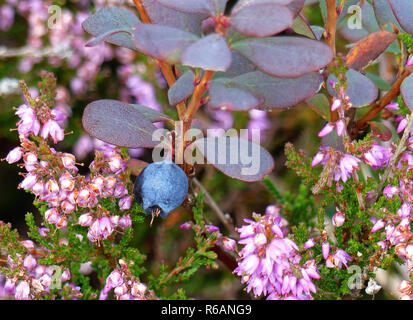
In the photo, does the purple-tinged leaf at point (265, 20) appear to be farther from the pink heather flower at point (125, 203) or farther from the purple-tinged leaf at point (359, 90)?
the pink heather flower at point (125, 203)

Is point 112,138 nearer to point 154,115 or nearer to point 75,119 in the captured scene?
point 154,115

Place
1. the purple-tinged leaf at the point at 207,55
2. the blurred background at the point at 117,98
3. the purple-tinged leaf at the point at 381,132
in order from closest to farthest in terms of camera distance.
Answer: the purple-tinged leaf at the point at 207,55
the purple-tinged leaf at the point at 381,132
the blurred background at the point at 117,98

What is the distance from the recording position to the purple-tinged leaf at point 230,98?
0.68 meters

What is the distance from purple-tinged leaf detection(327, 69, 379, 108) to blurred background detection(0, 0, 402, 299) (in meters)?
0.90

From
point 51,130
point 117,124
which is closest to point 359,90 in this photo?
point 117,124

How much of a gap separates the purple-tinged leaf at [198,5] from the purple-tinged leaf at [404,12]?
0.29m

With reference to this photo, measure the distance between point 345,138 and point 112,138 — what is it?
0.37 meters

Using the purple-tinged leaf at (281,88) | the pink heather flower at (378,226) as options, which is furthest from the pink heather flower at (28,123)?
the pink heather flower at (378,226)

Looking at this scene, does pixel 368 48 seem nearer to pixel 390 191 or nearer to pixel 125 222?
pixel 390 191

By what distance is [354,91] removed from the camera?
87 cm

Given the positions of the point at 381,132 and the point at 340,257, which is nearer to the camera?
the point at 340,257

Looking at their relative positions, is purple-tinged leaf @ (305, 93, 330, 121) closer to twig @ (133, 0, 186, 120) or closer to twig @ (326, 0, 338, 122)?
twig @ (326, 0, 338, 122)

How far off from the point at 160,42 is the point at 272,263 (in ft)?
1.16

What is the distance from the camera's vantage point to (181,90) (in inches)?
30.2
